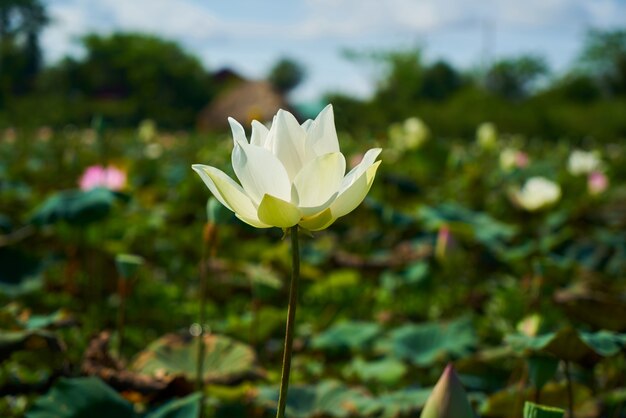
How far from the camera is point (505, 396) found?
978 mm

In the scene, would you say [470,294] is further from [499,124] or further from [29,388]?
[499,124]

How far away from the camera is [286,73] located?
35.5 m

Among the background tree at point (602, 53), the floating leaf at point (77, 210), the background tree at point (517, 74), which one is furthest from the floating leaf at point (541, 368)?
the background tree at point (517, 74)

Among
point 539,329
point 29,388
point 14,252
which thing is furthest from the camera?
point 14,252

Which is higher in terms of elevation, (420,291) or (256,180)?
(420,291)

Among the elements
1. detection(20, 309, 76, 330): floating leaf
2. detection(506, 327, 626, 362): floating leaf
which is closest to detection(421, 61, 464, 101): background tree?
detection(20, 309, 76, 330): floating leaf

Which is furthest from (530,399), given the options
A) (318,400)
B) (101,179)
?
(101,179)

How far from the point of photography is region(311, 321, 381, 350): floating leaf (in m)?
1.47

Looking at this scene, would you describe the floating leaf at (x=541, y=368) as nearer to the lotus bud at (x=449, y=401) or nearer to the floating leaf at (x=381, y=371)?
the lotus bud at (x=449, y=401)

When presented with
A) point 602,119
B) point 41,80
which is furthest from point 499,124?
point 41,80

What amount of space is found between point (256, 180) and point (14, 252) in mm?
Answer: 1123

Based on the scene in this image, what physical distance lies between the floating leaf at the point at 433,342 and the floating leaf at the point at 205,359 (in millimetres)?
359

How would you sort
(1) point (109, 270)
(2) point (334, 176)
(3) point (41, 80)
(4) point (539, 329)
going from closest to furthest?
(2) point (334, 176)
(4) point (539, 329)
(1) point (109, 270)
(3) point (41, 80)

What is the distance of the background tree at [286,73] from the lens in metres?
34.4
